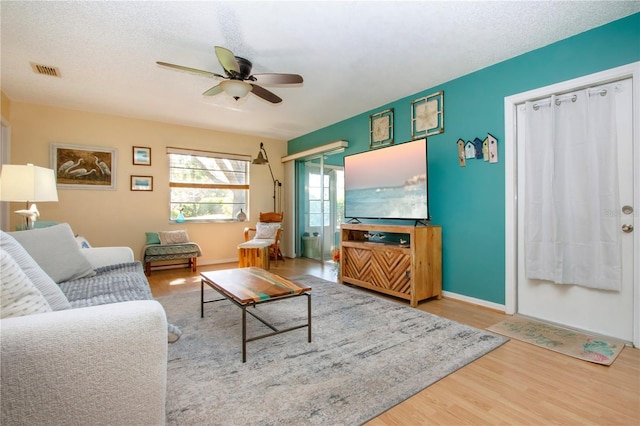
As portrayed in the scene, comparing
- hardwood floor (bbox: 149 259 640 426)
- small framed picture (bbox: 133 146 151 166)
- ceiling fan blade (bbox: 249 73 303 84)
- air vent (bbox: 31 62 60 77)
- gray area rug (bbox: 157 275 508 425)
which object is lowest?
hardwood floor (bbox: 149 259 640 426)

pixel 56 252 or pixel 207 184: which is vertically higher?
pixel 207 184

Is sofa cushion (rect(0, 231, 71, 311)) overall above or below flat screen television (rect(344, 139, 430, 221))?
below

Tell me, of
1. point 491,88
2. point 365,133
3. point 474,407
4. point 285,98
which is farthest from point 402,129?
point 474,407

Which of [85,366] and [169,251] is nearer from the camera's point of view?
[85,366]

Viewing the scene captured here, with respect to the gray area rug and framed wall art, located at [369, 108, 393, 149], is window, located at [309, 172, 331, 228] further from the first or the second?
the gray area rug

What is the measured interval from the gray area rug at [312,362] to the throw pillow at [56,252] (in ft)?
3.00

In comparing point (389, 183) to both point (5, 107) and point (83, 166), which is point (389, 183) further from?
point (5, 107)

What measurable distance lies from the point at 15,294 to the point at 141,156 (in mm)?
4600

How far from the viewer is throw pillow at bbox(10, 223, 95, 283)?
6.59 feet

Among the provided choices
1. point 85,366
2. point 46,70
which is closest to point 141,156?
point 46,70

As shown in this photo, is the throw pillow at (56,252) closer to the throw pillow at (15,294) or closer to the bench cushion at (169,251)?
the throw pillow at (15,294)

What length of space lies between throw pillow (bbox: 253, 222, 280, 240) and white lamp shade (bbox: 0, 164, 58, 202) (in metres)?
3.14

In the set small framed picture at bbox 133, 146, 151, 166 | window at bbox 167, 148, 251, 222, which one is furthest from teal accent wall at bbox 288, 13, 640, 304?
small framed picture at bbox 133, 146, 151, 166

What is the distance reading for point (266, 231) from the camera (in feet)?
17.5
